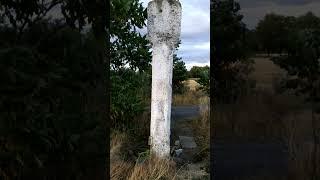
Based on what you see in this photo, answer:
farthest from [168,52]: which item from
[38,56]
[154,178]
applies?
[38,56]

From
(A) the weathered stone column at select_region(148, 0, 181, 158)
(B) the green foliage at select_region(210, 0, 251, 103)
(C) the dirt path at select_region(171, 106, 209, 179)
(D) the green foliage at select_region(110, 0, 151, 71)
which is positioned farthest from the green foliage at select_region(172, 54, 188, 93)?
(B) the green foliage at select_region(210, 0, 251, 103)

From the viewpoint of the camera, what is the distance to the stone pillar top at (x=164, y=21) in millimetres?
5699

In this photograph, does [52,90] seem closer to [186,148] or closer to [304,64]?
[304,64]

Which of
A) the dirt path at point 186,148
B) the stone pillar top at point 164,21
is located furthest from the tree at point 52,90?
the dirt path at point 186,148

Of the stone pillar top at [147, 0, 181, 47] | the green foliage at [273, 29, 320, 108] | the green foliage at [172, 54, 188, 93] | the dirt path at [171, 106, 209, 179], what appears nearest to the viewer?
the green foliage at [273, 29, 320, 108]

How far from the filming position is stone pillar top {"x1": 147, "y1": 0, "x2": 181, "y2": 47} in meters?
5.70

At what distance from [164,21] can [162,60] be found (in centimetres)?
41

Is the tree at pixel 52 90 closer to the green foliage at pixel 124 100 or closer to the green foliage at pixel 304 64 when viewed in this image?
the green foliage at pixel 304 64

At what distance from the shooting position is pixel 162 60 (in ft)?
19.0

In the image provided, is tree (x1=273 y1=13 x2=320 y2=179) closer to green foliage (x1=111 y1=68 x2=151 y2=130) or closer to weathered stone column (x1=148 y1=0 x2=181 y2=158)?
weathered stone column (x1=148 y1=0 x2=181 y2=158)

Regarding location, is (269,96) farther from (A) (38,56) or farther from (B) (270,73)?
(A) (38,56)

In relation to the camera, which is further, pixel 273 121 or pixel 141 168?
pixel 141 168

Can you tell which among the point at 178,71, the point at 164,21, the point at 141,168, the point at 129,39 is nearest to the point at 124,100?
the point at 129,39

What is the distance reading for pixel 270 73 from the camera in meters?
3.84
